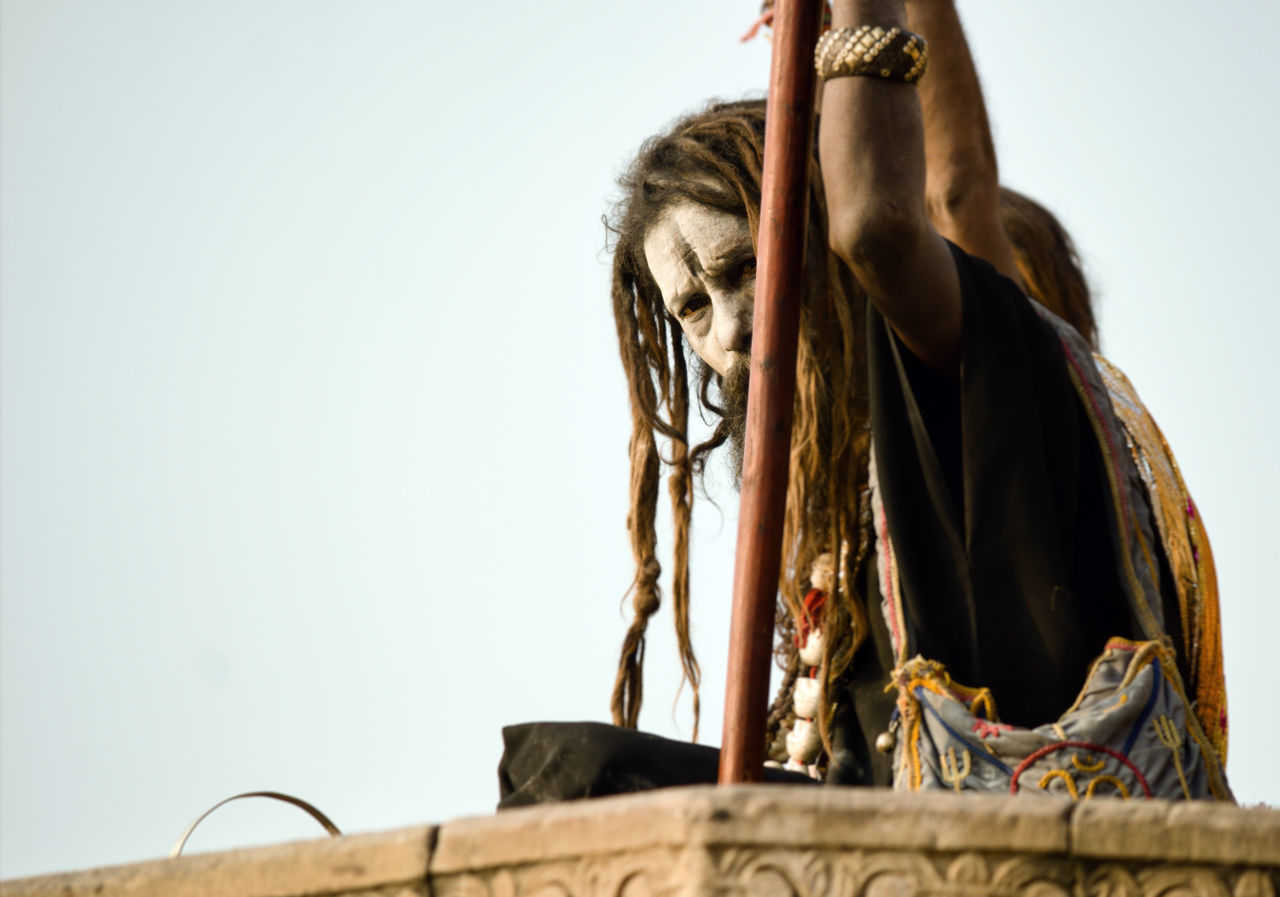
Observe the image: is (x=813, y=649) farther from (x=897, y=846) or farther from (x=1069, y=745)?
(x=897, y=846)

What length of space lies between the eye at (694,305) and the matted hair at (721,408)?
0.19m

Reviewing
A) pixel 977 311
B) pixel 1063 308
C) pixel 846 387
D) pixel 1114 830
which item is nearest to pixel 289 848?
pixel 1114 830

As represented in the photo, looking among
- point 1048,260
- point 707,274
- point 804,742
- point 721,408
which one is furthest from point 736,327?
point 1048,260

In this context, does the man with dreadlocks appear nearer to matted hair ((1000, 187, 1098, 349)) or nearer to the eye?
the eye

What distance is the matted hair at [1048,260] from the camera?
16.2 feet

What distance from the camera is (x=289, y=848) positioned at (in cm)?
212

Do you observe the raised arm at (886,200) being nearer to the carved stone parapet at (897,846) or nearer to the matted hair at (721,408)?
the matted hair at (721,408)

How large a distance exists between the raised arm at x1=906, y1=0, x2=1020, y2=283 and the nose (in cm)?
56

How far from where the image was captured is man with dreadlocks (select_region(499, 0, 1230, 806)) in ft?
8.63

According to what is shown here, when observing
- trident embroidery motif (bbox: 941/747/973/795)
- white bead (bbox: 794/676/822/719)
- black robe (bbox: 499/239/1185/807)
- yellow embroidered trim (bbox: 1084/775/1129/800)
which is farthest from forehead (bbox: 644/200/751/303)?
yellow embroidered trim (bbox: 1084/775/1129/800)

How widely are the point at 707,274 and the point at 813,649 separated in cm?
84

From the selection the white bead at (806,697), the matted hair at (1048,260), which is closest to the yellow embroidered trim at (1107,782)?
the white bead at (806,697)

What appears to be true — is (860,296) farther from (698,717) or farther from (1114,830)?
(1114,830)

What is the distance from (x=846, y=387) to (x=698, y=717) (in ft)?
2.52
